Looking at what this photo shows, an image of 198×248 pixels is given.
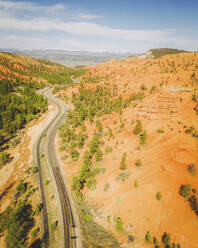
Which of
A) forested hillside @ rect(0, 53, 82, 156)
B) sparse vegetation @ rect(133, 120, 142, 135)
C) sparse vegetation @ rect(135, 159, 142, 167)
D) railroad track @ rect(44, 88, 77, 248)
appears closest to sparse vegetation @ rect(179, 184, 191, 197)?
sparse vegetation @ rect(135, 159, 142, 167)

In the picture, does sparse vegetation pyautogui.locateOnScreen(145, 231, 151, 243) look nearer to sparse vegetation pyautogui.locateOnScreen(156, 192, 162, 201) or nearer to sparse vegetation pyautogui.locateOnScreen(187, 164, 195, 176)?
sparse vegetation pyautogui.locateOnScreen(156, 192, 162, 201)

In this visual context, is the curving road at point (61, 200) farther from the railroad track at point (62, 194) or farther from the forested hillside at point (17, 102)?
the forested hillside at point (17, 102)

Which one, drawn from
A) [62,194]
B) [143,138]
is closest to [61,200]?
[62,194]

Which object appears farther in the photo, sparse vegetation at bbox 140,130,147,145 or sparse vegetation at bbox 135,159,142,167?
sparse vegetation at bbox 140,130,147,145

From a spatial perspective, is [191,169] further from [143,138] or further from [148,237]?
[148,237]

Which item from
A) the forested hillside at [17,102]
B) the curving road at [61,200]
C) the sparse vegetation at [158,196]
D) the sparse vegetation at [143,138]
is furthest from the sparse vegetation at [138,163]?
the forested hillside at [17,102]

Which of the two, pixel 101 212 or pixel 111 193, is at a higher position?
pixel 111 193

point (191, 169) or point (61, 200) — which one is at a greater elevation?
point (191, 169)

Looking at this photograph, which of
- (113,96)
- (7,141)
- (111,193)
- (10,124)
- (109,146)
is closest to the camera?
(111,193)

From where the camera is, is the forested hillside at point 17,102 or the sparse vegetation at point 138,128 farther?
the forested hillside at point 17,102

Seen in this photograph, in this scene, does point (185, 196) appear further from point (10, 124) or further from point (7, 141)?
point (10, 124)

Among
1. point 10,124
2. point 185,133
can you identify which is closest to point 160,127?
point 185,133
